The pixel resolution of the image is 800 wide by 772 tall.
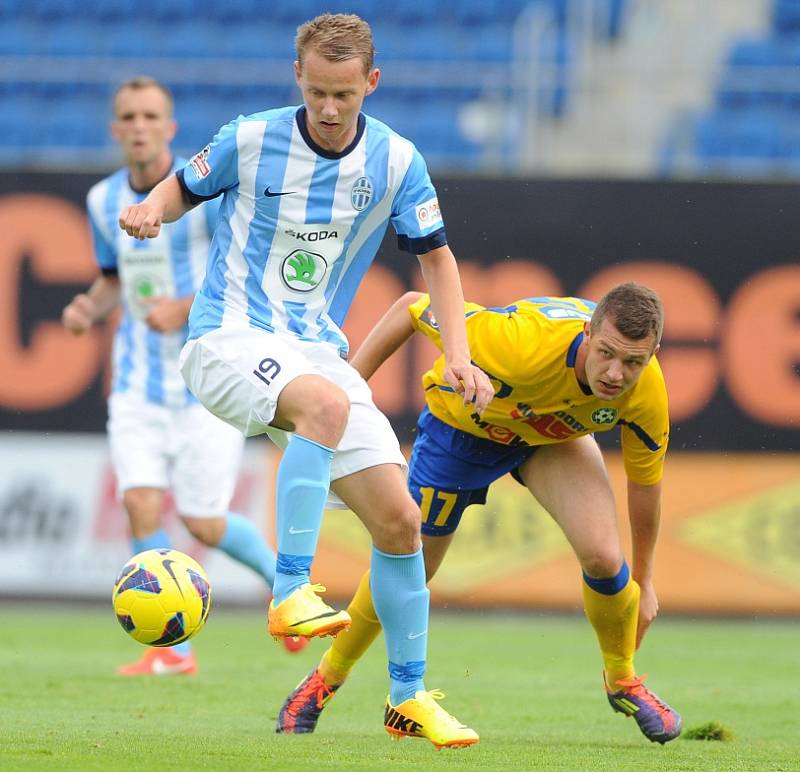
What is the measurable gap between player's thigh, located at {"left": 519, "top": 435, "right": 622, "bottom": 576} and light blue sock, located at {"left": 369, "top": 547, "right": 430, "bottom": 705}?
811mm

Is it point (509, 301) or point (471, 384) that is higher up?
point (471, 384)

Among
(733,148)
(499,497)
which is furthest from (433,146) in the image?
(499,497)

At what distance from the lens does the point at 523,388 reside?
5824 millimetres

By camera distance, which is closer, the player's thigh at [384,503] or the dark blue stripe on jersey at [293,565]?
the dark blue stripe on jersey at [293,565]

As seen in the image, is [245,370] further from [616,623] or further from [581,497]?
[616,623]

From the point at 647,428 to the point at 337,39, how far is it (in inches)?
76.2

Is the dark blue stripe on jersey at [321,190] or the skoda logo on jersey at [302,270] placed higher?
the dark blue stripe on jersey at [321,190]

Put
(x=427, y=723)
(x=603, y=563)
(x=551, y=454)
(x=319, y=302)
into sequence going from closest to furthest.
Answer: (x=427, y=723), (x=319, y=302), (x=603, y=563), (x=551, y=454)

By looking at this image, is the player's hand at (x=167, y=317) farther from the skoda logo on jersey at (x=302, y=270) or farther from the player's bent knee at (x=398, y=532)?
the player's bent knee at (x=398, y=532)

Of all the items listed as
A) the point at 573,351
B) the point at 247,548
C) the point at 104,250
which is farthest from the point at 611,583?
the point at 104,250

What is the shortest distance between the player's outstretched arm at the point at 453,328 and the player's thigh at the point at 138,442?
10.3 ft

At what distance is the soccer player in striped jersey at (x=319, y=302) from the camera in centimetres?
501

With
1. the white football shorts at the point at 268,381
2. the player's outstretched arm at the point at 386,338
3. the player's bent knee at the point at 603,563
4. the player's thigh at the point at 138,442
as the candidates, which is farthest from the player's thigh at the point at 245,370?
the player's thigh at the point at 138,442

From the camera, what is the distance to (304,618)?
15.6 feet
